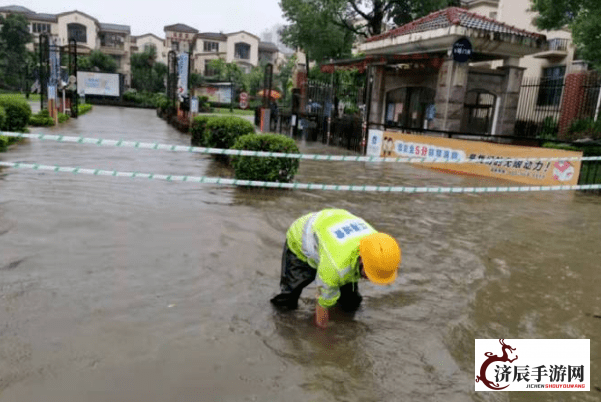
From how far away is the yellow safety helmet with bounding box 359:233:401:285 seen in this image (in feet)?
10.4

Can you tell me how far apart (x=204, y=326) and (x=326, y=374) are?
1.12 m

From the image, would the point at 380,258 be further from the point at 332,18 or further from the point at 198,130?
the point at 332,18


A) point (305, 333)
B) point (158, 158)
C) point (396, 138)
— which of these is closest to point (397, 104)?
point (396, 138)

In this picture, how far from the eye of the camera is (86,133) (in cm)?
1859

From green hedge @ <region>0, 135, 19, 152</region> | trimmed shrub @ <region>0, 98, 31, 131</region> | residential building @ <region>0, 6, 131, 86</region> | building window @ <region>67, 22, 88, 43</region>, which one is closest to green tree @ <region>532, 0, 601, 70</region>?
green hedge @ <region>0, 135, 19, 152</region>

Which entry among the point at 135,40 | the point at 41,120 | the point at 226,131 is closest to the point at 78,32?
the point at 135,40

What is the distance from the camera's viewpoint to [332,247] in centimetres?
351

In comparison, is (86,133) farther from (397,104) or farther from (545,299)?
(545,299)

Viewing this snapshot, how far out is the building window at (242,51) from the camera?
251 feet

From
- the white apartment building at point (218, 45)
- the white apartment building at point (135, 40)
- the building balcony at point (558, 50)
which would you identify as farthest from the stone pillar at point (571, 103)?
the white apartment building at point (218, 45)

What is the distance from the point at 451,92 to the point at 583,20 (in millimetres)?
4340

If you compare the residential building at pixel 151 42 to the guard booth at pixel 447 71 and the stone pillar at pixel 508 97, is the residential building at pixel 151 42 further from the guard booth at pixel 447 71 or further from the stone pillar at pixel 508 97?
the stone pillar at pixel 508 97

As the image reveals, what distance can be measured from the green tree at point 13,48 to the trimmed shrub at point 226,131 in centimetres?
5234

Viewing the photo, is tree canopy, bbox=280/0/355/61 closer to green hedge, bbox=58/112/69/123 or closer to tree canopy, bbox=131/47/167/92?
green hedge, bbox=58/112/69/123
